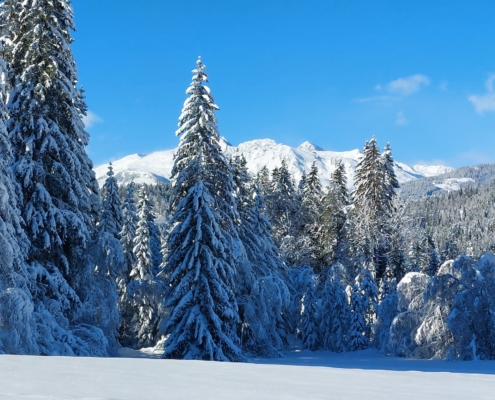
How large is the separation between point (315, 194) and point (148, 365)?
1459 inches

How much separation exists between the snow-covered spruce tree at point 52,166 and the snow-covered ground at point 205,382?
7.63 m

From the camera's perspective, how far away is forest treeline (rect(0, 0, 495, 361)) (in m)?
14.0

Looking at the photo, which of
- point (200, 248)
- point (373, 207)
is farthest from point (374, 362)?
point (373, 207)

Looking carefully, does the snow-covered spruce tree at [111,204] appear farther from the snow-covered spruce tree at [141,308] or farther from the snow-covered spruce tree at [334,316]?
the snow-covered spruce tree at [334,316]

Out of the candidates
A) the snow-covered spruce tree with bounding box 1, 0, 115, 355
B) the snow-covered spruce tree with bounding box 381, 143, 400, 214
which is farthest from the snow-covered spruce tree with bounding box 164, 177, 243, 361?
the snow-covered spruce tree with bounding box 381, 143, 400, 214

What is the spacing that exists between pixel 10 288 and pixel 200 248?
8.54 meters

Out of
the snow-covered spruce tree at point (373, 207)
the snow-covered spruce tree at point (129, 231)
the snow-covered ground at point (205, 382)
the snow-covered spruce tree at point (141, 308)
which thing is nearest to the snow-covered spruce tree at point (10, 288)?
the snow-covered ground at point (205, 382)

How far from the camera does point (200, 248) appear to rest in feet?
64.4

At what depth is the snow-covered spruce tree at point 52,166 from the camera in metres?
14.3

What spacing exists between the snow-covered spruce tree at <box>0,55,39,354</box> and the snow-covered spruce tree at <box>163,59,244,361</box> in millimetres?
7590

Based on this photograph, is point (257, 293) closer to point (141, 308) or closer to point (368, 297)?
point (368, 297)

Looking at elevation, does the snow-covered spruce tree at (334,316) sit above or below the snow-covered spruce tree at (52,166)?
below

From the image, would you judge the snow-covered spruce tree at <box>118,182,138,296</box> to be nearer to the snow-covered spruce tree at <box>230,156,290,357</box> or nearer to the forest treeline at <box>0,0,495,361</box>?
the forest treeline at <box>0,0,495,361</box>

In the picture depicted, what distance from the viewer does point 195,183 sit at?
2019 cm
